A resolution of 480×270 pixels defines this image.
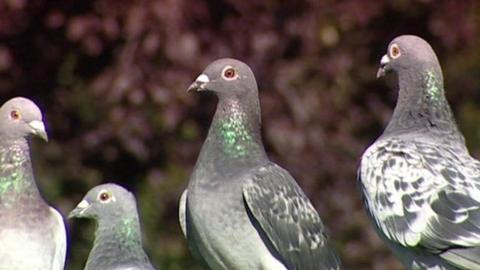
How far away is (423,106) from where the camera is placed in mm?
10125

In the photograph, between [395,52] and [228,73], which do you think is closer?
[228,73]

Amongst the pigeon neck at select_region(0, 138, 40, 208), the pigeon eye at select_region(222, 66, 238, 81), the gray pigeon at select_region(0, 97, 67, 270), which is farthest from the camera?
the pigeon neck at select_region(0, 138, 40, 208)

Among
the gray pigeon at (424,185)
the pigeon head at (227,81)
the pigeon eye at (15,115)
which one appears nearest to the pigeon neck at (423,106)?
the gray pigeon at (424,185)

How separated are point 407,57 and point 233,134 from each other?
958mm

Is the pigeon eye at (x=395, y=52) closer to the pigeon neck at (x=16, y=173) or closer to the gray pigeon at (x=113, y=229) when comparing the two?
the gray pigeon at (x=113, y=229)

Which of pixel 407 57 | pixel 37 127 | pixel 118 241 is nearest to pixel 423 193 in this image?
pixel 407 57

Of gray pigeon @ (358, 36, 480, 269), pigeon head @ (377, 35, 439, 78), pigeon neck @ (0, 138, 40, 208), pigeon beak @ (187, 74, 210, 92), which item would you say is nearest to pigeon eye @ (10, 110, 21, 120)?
pigeon neck @ (0, 138, 40, 208)

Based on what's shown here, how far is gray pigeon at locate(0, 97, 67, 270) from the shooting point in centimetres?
972

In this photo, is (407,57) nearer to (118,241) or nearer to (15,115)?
(118,241)

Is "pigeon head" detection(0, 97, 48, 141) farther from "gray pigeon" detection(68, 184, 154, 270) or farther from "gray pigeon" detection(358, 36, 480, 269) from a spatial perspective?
"gray pigeon" detection(358, 36, 480, 269)

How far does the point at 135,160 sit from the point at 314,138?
1177 millimetres

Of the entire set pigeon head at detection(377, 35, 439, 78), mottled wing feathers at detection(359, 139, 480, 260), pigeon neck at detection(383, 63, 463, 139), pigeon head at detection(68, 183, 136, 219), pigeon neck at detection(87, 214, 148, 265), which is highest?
pigeon head at detection(377, 35, 439, 78)

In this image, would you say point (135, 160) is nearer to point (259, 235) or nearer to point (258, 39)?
point (258, 39)

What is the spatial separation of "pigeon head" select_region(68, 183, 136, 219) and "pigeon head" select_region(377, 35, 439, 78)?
1323mm
